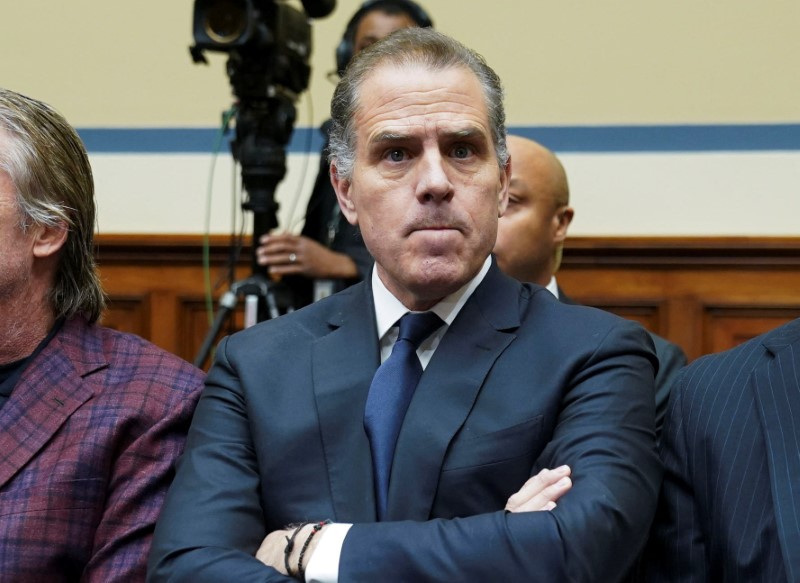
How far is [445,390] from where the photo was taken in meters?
1.76

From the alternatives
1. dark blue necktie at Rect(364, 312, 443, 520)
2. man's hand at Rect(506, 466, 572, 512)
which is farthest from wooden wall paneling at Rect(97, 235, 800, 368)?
man's hand at Rect(506, 466, 572, 512)

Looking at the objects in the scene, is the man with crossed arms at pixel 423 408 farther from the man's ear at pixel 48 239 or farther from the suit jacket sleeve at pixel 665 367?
the suit jacket sleeve at pixel 665 367

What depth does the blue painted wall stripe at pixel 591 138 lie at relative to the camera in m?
4.00

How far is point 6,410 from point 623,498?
100cm

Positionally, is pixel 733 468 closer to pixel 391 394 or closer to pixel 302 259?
pixel 391 394

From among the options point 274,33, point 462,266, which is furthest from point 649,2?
point 462,266

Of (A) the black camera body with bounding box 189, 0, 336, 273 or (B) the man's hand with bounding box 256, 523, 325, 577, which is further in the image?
(A) the black camera body with bounding box 189, 0, 336, 273

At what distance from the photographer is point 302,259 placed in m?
3.31

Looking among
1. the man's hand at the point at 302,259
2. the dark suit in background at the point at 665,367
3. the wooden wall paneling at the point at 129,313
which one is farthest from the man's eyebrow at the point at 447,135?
the wooden wall paneling at the point at 129,313

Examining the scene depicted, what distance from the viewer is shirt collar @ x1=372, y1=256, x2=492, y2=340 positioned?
6.10 ft

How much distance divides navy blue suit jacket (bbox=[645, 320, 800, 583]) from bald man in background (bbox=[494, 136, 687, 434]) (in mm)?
1164

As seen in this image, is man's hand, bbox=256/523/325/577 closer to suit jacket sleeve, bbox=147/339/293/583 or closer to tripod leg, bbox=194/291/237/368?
suit jacket sleeve, bbox=147/339/293/583

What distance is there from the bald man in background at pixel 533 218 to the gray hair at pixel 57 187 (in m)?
1.12

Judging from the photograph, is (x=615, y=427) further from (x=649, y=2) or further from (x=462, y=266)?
(x=649, y=2)
